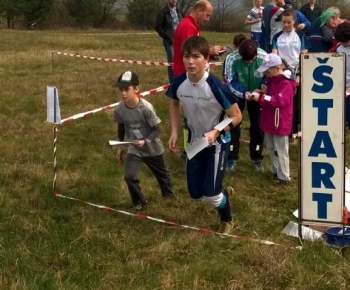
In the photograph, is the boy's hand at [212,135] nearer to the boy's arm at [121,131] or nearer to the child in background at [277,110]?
the boy's arm at [121,131]

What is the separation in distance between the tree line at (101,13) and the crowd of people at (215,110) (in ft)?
161

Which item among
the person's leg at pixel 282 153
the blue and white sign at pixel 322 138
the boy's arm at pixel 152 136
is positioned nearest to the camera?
the blue and white sign at pixel 322 138

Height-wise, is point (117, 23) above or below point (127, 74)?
below

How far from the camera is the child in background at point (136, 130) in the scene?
5.18m

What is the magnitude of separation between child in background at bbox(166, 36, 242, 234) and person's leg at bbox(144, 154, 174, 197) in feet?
2.51

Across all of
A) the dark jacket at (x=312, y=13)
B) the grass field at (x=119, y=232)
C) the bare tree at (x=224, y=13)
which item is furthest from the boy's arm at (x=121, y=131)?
the bare tree at (x=224, y=13)

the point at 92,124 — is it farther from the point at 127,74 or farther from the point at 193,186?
the point at 193,186

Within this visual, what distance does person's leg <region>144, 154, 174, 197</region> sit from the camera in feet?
18.1

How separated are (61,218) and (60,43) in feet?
66.6

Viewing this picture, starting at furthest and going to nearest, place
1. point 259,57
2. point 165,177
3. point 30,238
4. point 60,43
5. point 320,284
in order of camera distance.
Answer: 1. point 60,43
2. point 259,57
3. point 165,177
4. point 30,238
5. point 320,284

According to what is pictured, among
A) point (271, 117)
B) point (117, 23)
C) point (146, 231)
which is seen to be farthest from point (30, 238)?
point (117, 23)

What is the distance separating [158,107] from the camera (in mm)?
10289

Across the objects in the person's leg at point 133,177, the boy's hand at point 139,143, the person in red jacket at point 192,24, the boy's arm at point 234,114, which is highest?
the person in red jacket at point 192,24

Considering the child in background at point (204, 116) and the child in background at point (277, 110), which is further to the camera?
the child in background at point (277, 110)
